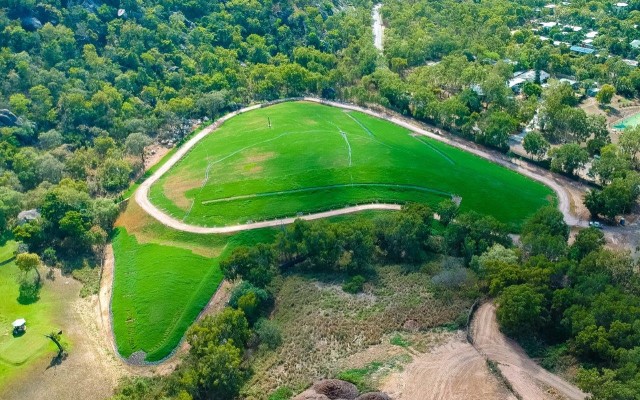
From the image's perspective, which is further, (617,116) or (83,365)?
(617,116)

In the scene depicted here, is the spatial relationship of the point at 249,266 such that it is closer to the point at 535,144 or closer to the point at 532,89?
the point at 535,144

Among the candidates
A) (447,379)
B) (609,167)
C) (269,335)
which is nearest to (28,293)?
(269,335)

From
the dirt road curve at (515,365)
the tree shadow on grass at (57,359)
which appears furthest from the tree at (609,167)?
the tree shadow on grass at (57,359)

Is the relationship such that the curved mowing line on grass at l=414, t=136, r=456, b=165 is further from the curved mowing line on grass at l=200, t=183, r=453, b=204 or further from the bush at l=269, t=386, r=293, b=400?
the bush at l=269, t=386, r=293, b=400

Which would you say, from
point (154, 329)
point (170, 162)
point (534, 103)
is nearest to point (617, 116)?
point (534, 103)

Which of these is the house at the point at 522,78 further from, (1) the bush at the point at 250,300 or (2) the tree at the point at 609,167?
(1) the bush at the point at 250,300

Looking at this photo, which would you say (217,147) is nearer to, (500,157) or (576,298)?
(500,157)
